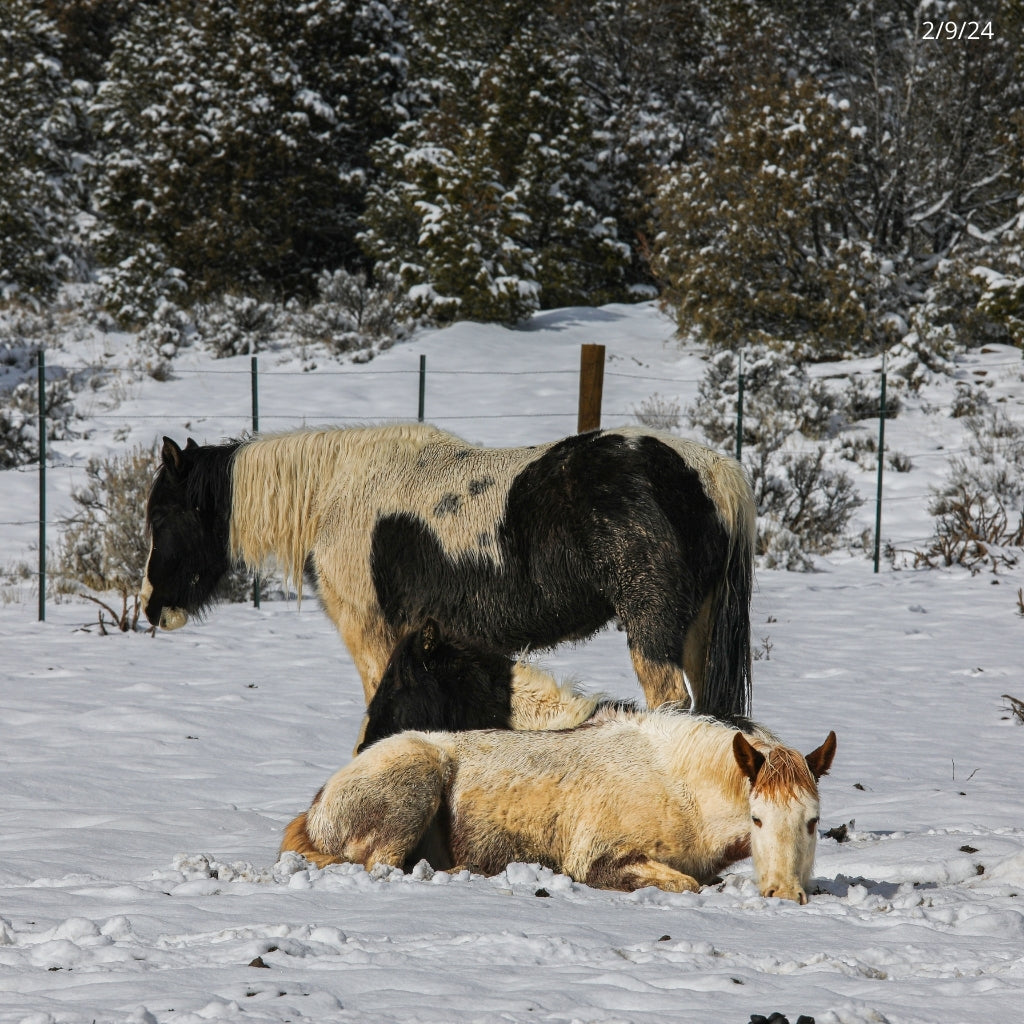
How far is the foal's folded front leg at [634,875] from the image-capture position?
3992 millimetres

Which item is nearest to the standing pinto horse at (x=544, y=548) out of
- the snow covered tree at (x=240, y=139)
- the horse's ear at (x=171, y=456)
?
the horse's ear at (x=171, y=456)

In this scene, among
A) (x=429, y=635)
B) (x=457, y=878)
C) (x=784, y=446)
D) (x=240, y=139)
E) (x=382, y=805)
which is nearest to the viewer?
(x=457, y=878)

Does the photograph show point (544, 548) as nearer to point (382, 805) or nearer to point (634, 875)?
point (382, 805)

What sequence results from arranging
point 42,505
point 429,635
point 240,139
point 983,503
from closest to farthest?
point 429,635 < point 42,505 < point 983,503 < point 240,139

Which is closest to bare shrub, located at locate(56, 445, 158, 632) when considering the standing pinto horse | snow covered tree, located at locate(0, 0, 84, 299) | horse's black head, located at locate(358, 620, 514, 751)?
the standing pinto horse

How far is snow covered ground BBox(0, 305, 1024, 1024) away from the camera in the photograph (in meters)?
2.74

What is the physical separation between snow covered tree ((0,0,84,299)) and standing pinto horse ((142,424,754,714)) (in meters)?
21.7

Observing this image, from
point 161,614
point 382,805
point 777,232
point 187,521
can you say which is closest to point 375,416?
point 777,232

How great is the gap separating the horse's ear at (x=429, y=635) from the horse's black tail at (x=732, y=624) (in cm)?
131

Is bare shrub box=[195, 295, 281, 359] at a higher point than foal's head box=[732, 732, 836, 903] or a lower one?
higher

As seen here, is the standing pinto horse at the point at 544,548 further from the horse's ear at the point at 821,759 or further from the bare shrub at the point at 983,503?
the bare shrub at the point at 983,503

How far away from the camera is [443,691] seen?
16.4ft

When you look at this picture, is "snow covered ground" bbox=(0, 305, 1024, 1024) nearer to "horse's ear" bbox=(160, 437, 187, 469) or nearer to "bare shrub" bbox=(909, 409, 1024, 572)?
"bare shrub" bbox=(909, 409, 1024, 572)

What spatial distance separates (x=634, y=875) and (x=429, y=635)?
1.35 metres
